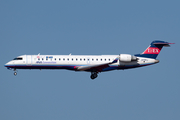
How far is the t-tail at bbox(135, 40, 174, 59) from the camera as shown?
4362 centimetres

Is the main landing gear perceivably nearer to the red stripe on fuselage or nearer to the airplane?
the airplane

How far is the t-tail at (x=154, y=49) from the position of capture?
143ft

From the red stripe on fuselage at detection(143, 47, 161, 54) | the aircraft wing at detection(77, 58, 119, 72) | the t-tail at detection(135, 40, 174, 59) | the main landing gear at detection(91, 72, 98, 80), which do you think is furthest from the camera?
the red stripe on fuselage at detection(143, 47, 161, 54)

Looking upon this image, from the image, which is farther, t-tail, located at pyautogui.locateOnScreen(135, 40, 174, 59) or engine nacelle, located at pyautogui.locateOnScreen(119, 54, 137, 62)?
t-tail, located at pyautogui.locateOnScreen(135, 40, 174, 59)

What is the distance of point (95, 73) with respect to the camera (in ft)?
138

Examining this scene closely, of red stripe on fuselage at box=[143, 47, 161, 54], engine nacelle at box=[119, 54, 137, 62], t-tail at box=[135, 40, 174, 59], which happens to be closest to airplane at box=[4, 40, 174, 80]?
engine nacelle at box=[119, 54, 137, 62]

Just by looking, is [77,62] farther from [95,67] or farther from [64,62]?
[95,67]

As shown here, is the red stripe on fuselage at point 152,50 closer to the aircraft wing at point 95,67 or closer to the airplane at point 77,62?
the airplane at point 77,62

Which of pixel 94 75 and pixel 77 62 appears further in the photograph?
pixel 94 75

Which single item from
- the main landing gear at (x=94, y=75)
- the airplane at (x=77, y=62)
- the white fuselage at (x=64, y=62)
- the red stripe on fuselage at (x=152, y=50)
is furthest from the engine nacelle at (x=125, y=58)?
the main landing gear at (x=94, y=75)

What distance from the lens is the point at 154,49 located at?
44.0 metres

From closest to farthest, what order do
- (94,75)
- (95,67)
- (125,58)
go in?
(95,67) → (125,58) → (94,75)

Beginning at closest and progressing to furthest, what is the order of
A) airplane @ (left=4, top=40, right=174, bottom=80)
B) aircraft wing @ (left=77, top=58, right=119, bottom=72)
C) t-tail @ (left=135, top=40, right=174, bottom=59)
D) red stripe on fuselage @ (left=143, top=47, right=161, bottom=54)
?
aircraft wing @ (left=77, top=58, right=119, bottom=72) < airplane @ (left=4, top=40, right=174, bottom=80) < t-tail @ (left=135, top=40, right=174, bottom=59) < red stripe on fuselage @ (left=143, top=47, right=161, bottom=54)

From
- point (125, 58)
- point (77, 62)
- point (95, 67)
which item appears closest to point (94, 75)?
point (95, 67)
